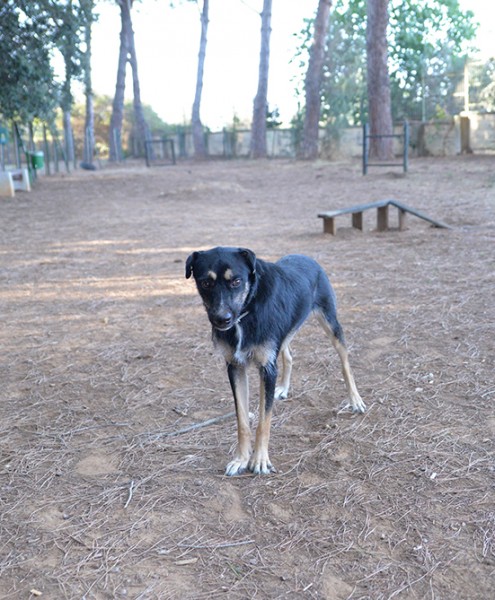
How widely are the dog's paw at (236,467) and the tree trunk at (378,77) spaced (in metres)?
21.5

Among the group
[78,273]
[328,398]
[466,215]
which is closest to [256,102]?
[466,215]

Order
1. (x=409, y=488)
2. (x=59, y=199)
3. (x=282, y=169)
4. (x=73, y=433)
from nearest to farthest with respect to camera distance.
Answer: (x=409, y=488) → (x=73, y=433) → (x=59, y=199) → (x=282, y=169)

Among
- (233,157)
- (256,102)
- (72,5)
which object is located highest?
(72,5)

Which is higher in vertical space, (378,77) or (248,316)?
(378,77)

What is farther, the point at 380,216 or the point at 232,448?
the point at 380,216

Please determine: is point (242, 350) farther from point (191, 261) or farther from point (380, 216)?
point (380, 216)

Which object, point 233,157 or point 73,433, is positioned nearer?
point 73,433

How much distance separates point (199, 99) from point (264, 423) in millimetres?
37076

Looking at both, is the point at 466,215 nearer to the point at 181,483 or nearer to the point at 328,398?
the point at 328,398

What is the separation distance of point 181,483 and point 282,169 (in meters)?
22.7

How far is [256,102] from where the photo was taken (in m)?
33.5

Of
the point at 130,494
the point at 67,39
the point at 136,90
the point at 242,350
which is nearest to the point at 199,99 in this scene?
the point at 136,90

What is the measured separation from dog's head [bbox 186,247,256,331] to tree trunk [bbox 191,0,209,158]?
119 feet

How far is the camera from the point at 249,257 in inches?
123
